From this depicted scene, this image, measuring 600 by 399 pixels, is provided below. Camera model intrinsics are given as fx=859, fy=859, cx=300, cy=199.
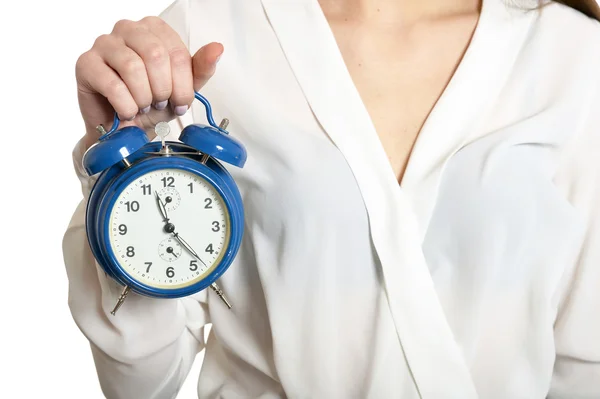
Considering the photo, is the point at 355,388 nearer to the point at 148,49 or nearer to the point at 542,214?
the point at 542,214

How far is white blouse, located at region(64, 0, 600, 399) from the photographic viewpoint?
139 cm

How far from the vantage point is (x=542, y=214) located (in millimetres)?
1441

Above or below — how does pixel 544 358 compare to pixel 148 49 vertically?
below

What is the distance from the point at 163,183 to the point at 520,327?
67 cm

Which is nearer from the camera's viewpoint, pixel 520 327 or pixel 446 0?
pixel 520 327

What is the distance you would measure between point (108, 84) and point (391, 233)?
50 cm

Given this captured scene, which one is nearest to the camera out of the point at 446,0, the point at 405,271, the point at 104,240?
the point at 104,240

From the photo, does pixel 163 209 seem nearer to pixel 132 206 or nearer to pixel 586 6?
pixel 132 206

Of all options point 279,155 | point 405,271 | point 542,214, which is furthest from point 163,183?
point 542,214

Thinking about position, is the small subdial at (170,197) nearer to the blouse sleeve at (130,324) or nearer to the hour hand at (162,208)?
the hour hand at (162,208)

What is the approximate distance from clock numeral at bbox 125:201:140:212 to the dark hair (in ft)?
2.87

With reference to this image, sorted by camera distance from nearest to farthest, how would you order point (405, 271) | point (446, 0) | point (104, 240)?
1. point (104, 240)
2. point (405, 271)
3. point (446, 0)

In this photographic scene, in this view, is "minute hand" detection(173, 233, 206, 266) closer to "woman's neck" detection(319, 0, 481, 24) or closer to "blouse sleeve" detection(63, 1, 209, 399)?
"blouse sleeve" detection(63, 1, 209, 399)

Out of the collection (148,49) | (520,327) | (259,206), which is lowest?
(520,327)
